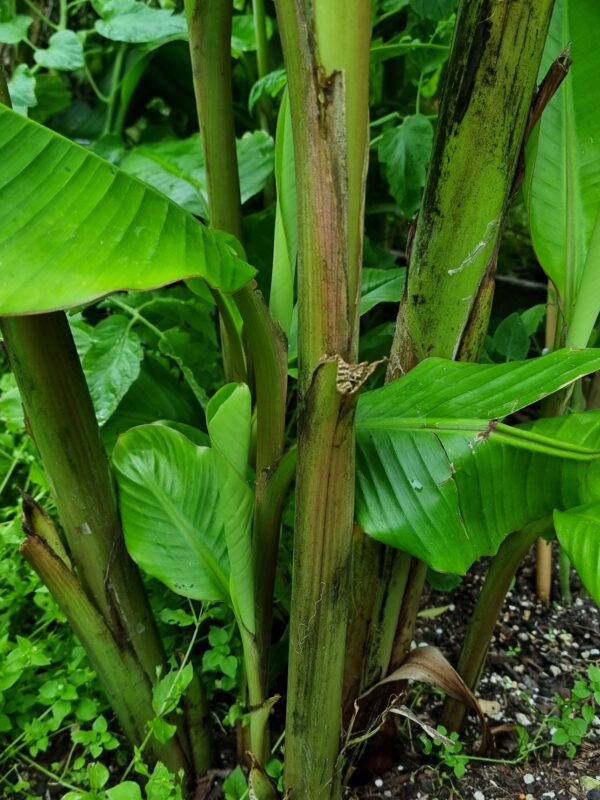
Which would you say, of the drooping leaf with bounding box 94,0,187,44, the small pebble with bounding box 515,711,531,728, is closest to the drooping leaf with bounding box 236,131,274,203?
the drooping leaf with bounding box 94,0,187,44

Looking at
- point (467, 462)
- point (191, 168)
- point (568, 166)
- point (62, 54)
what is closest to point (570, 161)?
point (568, 166)

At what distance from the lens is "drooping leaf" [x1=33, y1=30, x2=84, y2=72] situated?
0.83 meters

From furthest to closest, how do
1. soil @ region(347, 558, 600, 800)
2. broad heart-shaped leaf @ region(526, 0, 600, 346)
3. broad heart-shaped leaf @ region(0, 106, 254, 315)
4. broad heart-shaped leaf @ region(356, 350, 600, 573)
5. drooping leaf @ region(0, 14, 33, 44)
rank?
drooping leaf @ region(0, 14, 33, 44), soil @ region(347, 558, 600, 800), broad heart-shaped leaf @ region(526, 0, 600, 346), broad heart-shaped leaf @ region(356, 350, 600, 573), broad heart-shaped leaf @ region(0, 106, 254, 315)

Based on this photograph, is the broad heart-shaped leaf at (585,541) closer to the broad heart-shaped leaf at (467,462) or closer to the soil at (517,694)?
the broad heart-shaped leaf at (467,462)

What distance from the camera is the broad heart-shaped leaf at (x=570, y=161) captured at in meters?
0.60

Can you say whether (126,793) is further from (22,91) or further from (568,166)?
(22,91)

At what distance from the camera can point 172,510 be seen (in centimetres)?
64

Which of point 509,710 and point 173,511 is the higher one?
point 173,511

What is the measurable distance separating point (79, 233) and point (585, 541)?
39 cm

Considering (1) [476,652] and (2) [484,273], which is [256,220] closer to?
(2) [484,273]

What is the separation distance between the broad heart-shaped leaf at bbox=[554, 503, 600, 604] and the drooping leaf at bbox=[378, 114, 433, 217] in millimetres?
461

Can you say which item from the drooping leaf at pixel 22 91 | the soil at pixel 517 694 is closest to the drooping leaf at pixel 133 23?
the drooping leaf at pixel 22 91

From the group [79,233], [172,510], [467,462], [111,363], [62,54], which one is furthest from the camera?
[62,54]

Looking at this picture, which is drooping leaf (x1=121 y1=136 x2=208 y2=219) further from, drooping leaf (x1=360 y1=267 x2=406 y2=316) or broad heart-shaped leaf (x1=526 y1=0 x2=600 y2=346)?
broad heart-shaped leaf (x1=526 y1=0 x2=600 y2=346)
